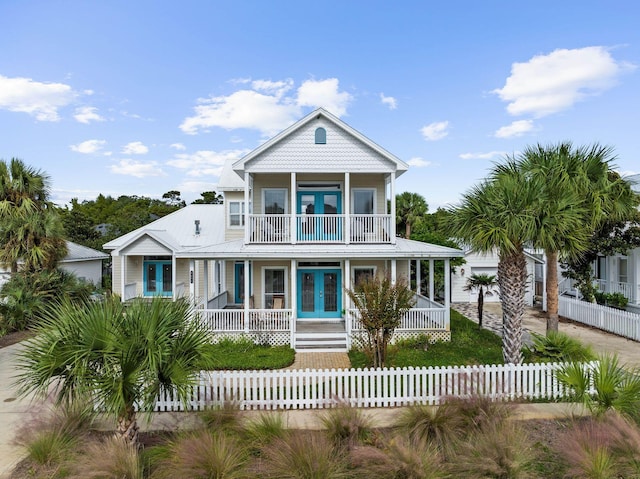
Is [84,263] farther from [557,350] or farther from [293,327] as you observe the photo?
[557,350]

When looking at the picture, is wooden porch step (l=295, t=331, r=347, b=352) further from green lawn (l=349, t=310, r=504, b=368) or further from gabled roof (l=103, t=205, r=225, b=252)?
gabled roof (l=103, t=205, r=225, b=252)

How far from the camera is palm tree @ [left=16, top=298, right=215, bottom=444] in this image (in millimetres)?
4789

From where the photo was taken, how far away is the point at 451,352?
11.8 m

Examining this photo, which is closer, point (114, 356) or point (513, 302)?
point (114, 356)

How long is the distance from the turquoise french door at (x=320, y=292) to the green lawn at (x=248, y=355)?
3.09m

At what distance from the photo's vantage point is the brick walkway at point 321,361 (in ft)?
35.6

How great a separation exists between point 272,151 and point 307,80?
8.34 meters

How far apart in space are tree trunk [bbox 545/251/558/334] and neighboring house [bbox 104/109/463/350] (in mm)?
3059

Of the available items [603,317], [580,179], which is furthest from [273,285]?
[603,317]

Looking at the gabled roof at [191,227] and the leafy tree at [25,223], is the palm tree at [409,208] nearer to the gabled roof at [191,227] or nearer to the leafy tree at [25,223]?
the gabled roof at [191,227]

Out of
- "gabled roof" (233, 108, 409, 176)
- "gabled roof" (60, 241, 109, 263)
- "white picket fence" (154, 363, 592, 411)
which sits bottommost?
"white picket fence" (154, 363, 592, 411)

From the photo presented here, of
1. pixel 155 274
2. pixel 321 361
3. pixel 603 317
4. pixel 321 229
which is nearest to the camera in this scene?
pixel 321 361

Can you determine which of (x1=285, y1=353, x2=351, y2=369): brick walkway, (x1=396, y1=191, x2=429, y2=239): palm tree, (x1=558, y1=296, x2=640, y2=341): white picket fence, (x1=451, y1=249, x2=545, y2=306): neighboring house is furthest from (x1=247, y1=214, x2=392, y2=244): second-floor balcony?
(x1=396, y1=191, x2=429, y2=239): palm tree

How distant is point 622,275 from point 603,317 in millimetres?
6116
